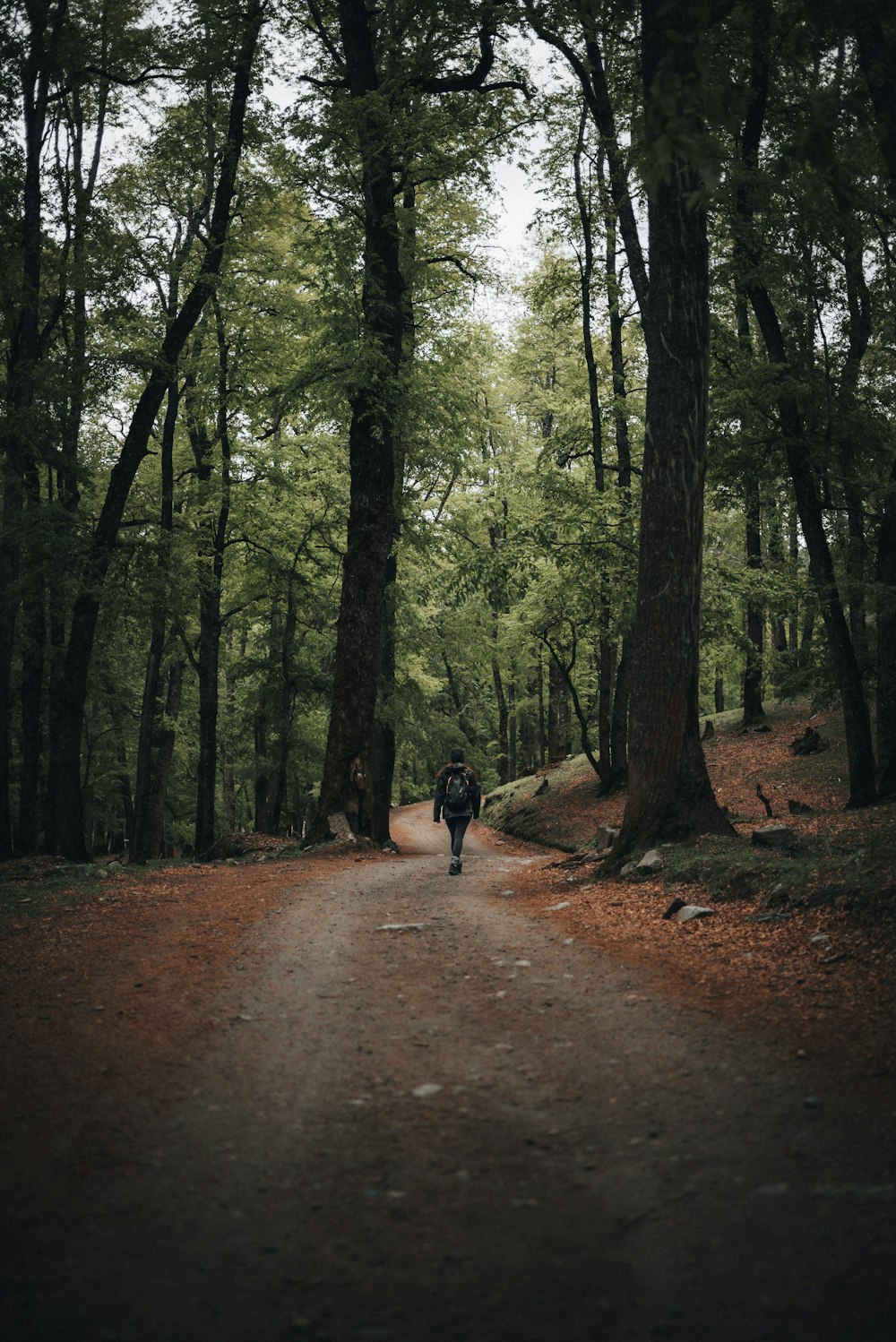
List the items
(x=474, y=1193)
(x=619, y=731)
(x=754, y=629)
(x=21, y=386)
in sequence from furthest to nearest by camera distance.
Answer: (x=754, y=629) < (x=619, y=731) < (x=21, y=386) < (x=474, y=1193)

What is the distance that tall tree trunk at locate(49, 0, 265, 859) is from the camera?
46.8ft

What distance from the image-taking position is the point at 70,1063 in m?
3.94

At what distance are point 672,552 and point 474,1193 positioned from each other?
24.3 feet

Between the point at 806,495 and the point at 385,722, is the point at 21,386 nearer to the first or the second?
the point at 385,722

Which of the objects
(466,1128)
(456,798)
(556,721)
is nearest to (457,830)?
(456,798)

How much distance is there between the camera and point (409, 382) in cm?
1356

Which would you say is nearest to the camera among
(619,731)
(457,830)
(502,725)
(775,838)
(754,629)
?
(775,838)

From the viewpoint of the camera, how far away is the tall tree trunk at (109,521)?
14.3 metres

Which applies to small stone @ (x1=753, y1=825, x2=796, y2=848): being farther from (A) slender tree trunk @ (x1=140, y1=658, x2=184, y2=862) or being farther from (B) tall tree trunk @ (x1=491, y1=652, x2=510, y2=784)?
(B) tall tree trunk @ (x1=491, y1=652, x2=510, y2=784)

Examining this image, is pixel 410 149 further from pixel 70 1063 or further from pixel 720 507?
pixel 70 1063

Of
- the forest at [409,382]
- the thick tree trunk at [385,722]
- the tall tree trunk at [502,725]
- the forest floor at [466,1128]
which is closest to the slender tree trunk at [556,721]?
the tall tree trunk at [502,725]

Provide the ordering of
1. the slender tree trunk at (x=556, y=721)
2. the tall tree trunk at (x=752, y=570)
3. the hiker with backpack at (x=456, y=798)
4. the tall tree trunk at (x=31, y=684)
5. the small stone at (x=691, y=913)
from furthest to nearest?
the slender tree trunk at (x=556, y=721), the tall tree trunk at (x=31, y=684), the tall tree trunk at (x=752, y=570), the hiker with backpack at (x=456, y=798), the small stone at (x=691, y=913)

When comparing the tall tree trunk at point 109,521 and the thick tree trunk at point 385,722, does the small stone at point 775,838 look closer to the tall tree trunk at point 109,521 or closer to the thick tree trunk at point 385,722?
the thick tree trunk at point 385,722

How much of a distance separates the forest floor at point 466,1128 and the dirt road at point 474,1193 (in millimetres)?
12
